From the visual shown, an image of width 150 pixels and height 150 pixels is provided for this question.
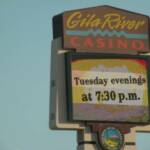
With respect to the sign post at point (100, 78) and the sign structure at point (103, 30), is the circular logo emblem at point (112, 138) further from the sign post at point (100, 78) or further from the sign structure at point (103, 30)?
the sign structure at point (103, 30)

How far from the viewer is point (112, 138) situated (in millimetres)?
63312

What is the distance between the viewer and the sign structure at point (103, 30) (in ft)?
209

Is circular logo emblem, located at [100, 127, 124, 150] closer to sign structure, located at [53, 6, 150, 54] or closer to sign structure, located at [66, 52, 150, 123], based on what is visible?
sign structure, located at [66, 52, 150, 123]

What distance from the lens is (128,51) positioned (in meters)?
65.1

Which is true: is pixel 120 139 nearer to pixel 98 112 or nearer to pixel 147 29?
pixel 98 112

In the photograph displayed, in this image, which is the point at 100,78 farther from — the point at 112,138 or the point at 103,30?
the point at 112,138

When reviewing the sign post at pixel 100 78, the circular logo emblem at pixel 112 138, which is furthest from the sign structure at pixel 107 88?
the circular logo emblem at pixel 112 138

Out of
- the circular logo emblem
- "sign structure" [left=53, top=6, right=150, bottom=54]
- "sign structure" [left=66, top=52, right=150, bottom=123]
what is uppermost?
"sign structure" [left=53, top=6, right=150, bottom=54]

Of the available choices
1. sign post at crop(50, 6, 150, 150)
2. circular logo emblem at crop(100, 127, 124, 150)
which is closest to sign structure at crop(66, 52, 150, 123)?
sign post at crop(50, 6, 150, 150)

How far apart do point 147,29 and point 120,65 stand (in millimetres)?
3023

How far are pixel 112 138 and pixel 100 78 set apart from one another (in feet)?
11.1

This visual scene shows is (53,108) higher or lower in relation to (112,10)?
lower

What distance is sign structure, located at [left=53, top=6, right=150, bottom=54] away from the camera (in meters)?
63.8

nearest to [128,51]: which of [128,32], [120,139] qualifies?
[128,32]
